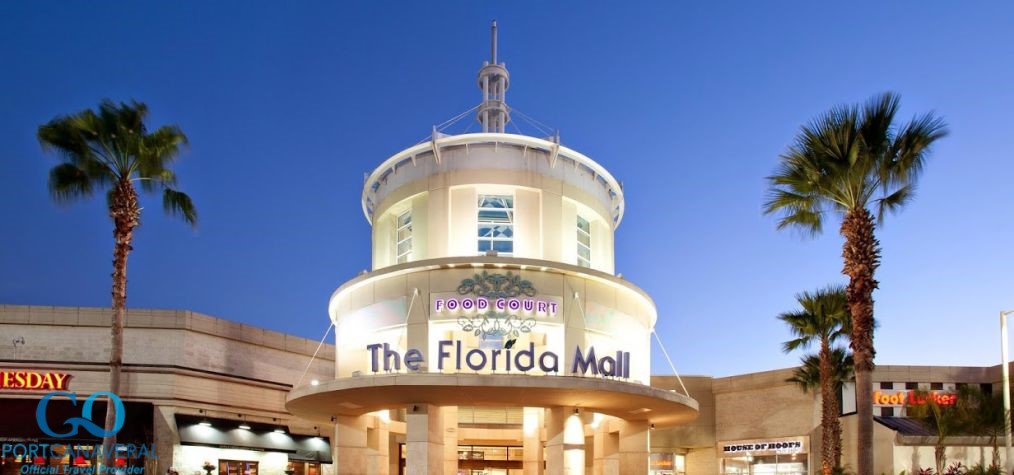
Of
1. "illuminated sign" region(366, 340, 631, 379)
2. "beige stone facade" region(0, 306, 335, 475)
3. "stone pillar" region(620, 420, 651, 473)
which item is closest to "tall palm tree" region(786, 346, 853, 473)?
"stone pillar" region(620, 420, 651, 473)

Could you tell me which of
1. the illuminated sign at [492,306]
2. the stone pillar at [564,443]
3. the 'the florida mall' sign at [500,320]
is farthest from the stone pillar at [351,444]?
the stone pillar at [564,443]

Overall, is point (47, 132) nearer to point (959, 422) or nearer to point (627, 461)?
point (627, 461)

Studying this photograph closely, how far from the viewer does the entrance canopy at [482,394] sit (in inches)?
1031

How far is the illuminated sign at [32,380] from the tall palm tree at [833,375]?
3070 centimetres

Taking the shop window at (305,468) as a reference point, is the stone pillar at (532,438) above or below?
above

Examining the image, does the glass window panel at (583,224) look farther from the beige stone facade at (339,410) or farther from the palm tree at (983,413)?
the palm tree at (983,413)

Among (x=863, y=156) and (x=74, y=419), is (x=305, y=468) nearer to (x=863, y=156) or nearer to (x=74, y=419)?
(x=74, y=419)

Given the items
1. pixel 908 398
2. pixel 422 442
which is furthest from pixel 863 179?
pixel 908 398

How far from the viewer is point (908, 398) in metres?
45.2

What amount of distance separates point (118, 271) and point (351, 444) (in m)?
10.1

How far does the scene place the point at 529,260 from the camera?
28953 millimetres

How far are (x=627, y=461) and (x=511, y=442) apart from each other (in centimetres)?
794

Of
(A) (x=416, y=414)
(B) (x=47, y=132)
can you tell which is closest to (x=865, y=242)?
(A) (x=416, y=414)

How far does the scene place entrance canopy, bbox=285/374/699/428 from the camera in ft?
85.9
